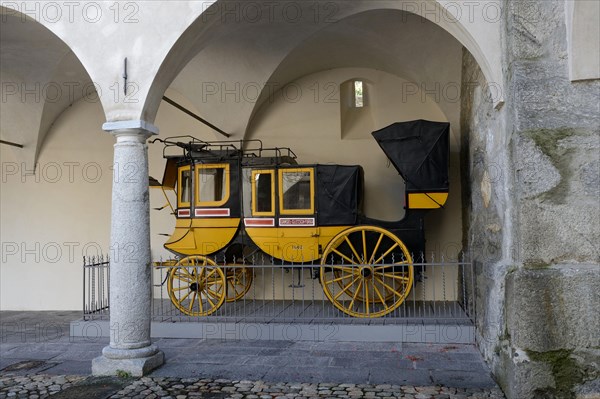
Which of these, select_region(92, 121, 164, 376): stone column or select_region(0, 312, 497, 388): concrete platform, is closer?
select_region(0, 312, 497, 388): concrete platform

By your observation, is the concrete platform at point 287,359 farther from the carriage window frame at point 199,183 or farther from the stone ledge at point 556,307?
the carriage window frame at point 199,183

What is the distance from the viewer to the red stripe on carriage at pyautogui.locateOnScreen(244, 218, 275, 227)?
7789 millimetres

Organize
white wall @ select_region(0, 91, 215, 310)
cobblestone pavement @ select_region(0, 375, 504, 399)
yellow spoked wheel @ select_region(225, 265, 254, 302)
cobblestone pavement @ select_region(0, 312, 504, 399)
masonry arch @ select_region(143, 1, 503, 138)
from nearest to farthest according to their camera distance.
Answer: cobblestone pavement @ select_region(0, 375, 504, 399) < cobblestone pavement @ select_region(0, 312, 504, 399) < masonry arch @ select_region(143, 1, 503, 138) < yellow spoked wheel @ select_region(225, 265, 254, 302) < white wall @ select_region(0, 91, 215, 310)

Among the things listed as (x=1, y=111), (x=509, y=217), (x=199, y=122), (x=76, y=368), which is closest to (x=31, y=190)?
(x=1, y=111)

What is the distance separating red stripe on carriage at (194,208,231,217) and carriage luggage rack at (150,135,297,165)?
747mm

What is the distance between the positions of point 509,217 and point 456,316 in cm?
267

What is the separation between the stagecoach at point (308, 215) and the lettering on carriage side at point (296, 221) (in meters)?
0.01

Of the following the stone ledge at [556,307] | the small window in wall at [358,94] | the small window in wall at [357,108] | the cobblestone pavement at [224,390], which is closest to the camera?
the stone ledge at [556,307]

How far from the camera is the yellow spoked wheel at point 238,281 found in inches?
343

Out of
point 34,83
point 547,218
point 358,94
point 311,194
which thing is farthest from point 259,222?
point 34,83

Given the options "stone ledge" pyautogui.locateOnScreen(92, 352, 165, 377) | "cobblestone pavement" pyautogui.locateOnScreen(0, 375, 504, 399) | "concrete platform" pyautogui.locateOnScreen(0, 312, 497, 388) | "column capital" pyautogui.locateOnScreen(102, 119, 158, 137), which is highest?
"column capital" pyautogui.locateOnScreen(102, 119, 158, 137)

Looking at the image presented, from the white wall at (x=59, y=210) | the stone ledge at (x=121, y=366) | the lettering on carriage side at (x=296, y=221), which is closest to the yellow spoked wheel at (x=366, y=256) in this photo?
the lettering on carriage side at (x=296, y=221)

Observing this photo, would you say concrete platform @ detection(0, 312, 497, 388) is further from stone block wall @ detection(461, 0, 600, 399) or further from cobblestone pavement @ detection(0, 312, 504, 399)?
stone block wall @ detection(461, 0, 600, 399)

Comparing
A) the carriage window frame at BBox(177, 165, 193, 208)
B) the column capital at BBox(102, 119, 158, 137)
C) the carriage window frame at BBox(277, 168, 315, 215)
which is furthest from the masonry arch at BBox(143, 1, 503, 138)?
the carriage window frame at BBox(277, 168, 315, 215)
